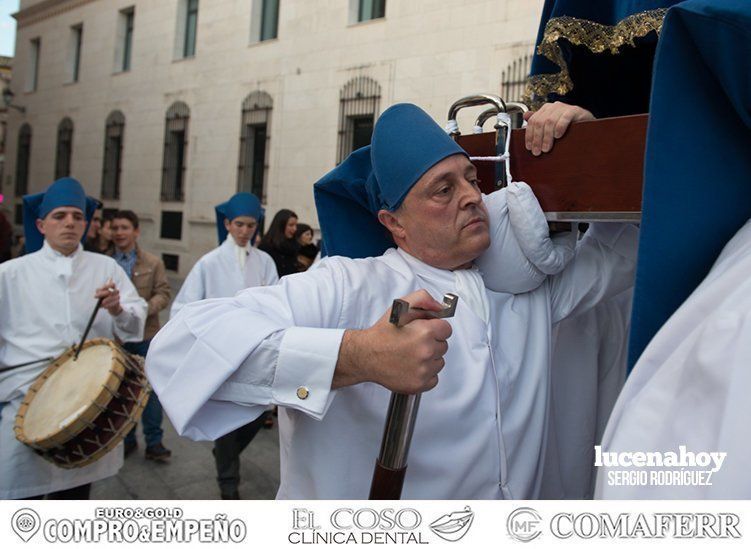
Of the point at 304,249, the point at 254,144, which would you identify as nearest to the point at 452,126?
the point at 304,249

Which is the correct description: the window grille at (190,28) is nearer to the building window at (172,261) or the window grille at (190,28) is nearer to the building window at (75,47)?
the building window at (75,47)

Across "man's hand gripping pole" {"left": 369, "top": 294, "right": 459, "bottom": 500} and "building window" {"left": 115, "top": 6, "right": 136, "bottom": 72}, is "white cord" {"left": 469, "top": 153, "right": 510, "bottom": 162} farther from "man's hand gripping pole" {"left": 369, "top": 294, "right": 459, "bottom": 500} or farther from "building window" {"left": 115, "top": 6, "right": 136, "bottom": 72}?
"building window" {"left": 115, "top": 6, "right": 136, "bottom": 72}

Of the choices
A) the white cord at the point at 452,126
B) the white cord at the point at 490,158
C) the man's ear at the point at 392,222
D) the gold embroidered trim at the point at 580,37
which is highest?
the gold embroidered trim at the point at 580,37

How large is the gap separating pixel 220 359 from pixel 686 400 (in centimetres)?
97

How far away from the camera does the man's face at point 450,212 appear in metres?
1.70

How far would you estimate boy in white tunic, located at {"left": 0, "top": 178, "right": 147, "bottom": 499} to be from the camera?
3.11m

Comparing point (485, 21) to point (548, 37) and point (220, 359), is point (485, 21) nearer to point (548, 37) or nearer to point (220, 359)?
point (548, 37)

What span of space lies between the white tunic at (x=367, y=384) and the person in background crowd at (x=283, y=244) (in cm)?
420

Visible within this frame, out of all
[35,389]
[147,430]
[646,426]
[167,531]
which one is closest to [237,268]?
[147,430]

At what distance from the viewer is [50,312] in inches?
137

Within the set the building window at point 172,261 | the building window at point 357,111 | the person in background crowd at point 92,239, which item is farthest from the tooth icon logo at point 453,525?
the building window at point 172,261

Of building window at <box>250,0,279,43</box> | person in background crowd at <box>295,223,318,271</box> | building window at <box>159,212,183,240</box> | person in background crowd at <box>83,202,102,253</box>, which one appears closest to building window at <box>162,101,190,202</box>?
building window at <box>159,212,183,240</box>

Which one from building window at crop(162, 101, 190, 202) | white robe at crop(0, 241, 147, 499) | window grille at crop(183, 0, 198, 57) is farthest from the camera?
building window at crop(162, 101, 190, 202)

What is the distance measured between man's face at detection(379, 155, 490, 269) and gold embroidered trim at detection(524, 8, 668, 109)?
312mm
